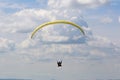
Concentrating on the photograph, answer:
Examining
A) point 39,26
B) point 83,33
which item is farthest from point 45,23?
point 83,33

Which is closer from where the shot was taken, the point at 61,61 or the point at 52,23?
the point at 52,23

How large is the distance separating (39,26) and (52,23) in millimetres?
3852

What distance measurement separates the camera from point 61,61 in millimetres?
146750

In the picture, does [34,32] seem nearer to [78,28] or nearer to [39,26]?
[39,26]

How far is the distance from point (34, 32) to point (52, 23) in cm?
580

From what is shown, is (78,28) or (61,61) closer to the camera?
(78,28)

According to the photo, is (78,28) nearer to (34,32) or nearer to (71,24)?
(71,24)

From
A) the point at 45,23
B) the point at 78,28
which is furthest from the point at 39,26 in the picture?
the point at 78,28

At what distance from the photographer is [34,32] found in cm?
13762

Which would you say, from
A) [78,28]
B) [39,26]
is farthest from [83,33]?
[39,26]

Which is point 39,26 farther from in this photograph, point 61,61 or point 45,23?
point 61,61

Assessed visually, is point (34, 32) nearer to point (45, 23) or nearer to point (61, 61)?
point (45, 23)

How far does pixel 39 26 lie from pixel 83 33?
13.1m

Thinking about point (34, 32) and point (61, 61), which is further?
A: point (61, 61)
